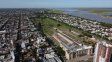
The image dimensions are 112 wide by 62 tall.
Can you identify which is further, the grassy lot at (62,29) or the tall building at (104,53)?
the grassy lot at (62,29)

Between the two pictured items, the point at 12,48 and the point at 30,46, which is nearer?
the point at 12,48

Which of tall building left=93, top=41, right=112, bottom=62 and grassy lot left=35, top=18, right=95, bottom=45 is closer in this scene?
tall building left=93, top=41, right=112, bottom=62

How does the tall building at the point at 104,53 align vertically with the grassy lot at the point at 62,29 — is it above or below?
above

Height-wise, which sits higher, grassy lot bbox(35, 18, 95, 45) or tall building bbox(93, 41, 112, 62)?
tall building bbox(93, 41, 112, 62)

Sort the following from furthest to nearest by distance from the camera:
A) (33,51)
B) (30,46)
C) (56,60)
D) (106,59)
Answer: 1. (30,46)
2. (33,51)
3. (56,60)
4. (106,59)

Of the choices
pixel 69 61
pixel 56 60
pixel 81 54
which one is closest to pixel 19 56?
pixel 56 60

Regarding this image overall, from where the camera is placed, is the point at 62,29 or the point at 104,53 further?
the point at 62,29

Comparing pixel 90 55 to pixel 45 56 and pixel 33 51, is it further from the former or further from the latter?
pixel 33 51

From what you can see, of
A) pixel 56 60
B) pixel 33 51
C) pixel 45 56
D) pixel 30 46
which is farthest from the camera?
pixel 30 46

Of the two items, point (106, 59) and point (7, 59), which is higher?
point (106, 59)

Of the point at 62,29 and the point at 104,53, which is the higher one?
the point at 104,53
